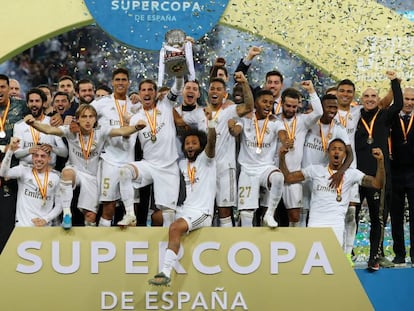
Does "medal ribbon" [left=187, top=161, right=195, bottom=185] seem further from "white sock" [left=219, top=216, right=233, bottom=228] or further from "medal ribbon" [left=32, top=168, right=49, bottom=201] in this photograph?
"medal ribbon" [left=32, top=168, right=49, bottom=201]

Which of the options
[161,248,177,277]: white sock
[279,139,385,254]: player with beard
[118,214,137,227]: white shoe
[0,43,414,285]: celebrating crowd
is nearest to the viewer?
[161,248,177,277]: white sock

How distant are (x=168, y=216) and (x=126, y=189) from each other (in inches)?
19.5

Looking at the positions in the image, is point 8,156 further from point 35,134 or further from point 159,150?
point 159,150

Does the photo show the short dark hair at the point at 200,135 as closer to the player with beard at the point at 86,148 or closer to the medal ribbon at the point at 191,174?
the medal ribbon at the point at 191,174

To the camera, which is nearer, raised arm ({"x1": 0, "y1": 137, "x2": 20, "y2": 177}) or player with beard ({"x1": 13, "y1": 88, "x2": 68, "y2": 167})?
raised arm ({"x1": 0, "y1": 137, "x2": 20, "y2": 177})

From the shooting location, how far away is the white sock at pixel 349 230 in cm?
881

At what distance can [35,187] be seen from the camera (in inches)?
335

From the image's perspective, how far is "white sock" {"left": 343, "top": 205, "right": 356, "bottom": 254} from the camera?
28.9 ft

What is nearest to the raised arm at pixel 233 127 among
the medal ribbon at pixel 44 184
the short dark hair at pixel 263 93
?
the short dark hair at pixel 263 93

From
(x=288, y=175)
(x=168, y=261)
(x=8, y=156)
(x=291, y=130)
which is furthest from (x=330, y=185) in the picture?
(x=8, y=156)

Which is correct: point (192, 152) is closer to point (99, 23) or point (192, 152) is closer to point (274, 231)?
point (274, 231)

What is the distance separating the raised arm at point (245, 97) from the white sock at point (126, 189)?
1.06 m

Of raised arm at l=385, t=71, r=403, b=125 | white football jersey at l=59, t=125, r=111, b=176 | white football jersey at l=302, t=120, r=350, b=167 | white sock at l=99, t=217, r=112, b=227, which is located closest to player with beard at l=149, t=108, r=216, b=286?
white sock at l=99, t=217, r=112, b=227

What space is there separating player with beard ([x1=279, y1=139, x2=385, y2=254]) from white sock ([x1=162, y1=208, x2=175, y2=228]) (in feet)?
3.21
